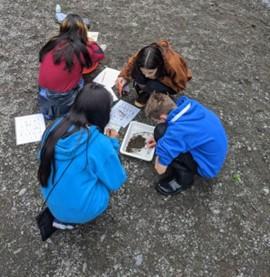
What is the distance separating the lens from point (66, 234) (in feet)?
8.25

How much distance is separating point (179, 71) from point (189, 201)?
118 cm

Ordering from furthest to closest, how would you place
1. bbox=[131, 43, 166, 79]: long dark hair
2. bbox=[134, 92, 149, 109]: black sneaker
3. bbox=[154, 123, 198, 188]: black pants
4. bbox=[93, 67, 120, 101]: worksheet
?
bbox=[93, 67, 120, 101]: worksheet
bbox=[134, 92, 149, 109]: black sneaker
bbox=[131, 43, 166, 79]: long dark hair
bbox=[154, 123, 198, 188]: black pants

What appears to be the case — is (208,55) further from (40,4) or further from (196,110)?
(40,4)

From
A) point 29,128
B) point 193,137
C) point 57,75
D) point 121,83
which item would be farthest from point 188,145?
point 29,128

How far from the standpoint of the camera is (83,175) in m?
2.08

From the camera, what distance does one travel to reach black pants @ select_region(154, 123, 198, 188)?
2.61 m

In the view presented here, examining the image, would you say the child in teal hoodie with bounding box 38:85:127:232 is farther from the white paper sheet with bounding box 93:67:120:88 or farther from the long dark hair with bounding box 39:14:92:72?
the white paper sheet with bounding box 93:67:120:88

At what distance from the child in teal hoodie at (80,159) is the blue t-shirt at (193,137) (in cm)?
46

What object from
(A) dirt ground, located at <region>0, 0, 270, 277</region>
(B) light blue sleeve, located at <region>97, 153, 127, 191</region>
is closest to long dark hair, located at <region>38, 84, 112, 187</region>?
(B) light blue sleeve, located at <region>97, 153, 127, 191</region>

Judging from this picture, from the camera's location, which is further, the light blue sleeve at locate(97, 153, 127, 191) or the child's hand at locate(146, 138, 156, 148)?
the child's hand at locate(146, 138, 156, 148)

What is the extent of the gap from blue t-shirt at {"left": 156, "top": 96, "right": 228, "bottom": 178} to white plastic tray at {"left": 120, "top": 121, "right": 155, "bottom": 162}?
437 millimetres

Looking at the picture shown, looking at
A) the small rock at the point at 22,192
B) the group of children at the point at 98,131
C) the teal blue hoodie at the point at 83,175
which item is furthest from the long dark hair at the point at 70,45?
the teal blue hoodie at the point at 83,175

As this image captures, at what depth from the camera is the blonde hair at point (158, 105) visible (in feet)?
10.3

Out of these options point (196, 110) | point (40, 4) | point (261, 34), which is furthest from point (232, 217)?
point (40, 4)
